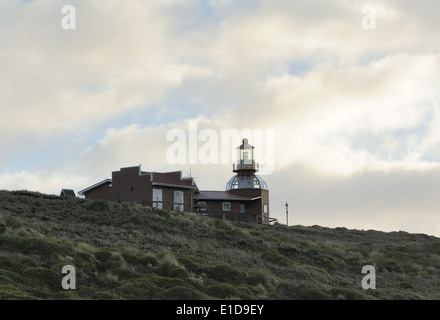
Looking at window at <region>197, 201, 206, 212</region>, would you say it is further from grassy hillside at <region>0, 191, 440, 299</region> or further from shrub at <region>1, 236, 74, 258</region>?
shrub at <region>1, 236, 74, 258</region>

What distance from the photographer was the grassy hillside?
62.1 ft

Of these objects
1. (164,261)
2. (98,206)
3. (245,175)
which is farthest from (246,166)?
(164,261)

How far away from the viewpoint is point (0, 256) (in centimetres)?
2031

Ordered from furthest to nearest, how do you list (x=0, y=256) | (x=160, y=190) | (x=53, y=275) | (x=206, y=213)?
(x=206, y=213) < (x=160, y=190) < (x=0, y=256) < (x=53, y=275)

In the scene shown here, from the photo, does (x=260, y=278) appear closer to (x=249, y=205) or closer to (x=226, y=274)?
(x=226, y=274)

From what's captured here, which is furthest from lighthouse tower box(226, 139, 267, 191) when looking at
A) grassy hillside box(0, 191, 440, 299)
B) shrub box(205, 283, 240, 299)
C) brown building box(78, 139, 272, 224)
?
shrub box(205, 283, 240, 299)

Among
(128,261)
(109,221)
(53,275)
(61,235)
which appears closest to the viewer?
(53,275)

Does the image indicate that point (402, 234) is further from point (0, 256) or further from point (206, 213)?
point (0, 256)

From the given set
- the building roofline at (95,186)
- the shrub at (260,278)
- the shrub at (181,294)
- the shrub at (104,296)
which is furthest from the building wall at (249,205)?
the shrub at (104,296)

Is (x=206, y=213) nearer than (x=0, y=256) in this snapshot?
No

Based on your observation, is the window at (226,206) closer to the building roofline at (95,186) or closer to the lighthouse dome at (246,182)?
the lighthouse dome at (246,182)
